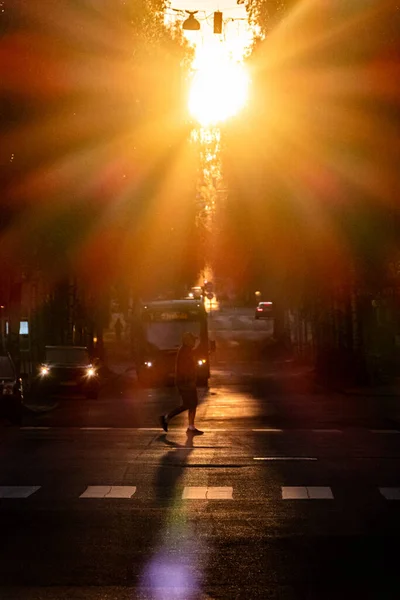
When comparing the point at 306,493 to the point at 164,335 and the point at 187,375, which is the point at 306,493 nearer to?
the point at 187,375

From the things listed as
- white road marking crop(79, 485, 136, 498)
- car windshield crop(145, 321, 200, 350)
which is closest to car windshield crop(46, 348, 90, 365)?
car windshield crop(145, 321, 200, 350)

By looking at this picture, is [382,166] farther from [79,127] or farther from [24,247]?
[24,247]

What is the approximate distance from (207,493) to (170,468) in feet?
8.96

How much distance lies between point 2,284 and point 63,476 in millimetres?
16643

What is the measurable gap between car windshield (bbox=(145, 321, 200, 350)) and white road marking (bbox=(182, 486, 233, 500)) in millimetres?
30037

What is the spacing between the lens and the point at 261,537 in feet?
37.0

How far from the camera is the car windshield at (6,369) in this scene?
2609cm

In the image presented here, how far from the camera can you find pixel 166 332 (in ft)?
148

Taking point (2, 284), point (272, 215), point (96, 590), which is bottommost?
point (96, 590)

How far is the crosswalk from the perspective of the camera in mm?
14117

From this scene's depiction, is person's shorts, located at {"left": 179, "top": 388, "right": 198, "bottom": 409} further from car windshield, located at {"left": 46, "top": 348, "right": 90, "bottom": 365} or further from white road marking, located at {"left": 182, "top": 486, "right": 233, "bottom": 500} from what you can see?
car windshield, located at {"left": 46, "top": 348, "right": 90, "bottom": 365}

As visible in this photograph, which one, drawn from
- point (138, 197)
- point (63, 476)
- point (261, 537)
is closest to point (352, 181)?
point (138, 197)

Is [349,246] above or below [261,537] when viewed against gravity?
above

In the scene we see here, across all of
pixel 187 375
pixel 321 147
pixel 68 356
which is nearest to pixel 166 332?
pixel 68 356
